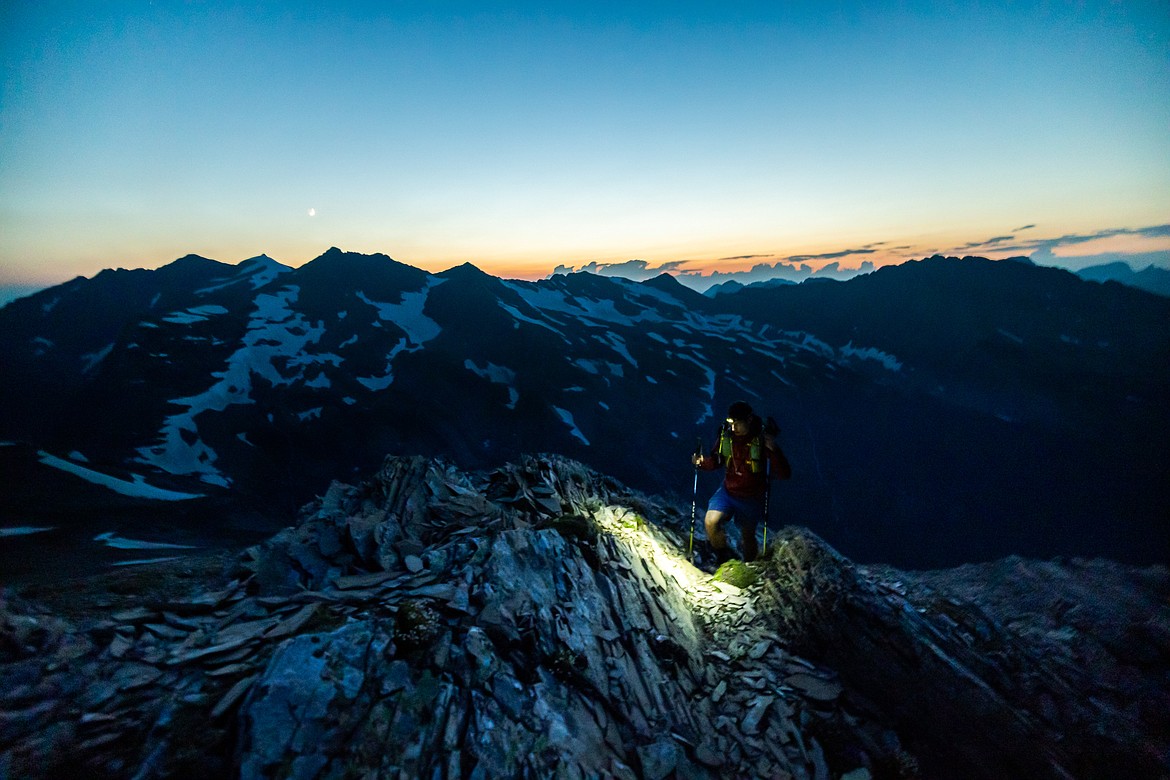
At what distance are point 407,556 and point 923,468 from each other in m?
117

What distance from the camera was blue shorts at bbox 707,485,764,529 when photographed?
39.0ft

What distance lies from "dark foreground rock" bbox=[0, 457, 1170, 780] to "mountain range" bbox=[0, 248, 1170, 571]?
177ft

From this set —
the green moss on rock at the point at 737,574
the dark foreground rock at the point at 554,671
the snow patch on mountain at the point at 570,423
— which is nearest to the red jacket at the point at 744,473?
the dark foreground rock at the point at 554,671

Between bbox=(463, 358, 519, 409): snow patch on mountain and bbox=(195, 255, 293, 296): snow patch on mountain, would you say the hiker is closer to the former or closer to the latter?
bbox=(463, 358, 519, 409): snow patch on mountain

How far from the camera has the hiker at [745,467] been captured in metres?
11.5

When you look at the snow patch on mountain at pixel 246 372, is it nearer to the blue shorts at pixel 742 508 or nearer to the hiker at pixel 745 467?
the hiker at pixel 745 467

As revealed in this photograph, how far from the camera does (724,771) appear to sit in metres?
7.46

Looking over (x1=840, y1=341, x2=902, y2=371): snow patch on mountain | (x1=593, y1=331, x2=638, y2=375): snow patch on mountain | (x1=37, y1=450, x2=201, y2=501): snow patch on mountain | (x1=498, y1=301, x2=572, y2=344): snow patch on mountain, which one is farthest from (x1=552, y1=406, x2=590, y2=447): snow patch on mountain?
(x1=840, y1=341, x2=902, y2=371): snow patch on mountain

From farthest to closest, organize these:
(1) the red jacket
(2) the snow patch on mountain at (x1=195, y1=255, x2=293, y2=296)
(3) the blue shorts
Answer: (2) the snow patch on mountain at (x1=195, y1=255, x2=293, y2=296), (3) the blue shorts, (1) the red jacket

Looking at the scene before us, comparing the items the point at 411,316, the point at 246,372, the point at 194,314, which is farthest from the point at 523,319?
the point at 194,314

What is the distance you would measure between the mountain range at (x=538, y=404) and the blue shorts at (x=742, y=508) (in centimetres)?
5882

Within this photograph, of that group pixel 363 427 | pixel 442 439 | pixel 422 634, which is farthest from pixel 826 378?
pixel 422 634

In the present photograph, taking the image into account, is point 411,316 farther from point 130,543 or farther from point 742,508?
point 742,508

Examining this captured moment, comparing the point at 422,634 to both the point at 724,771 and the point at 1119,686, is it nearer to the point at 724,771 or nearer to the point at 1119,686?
the point at 724,771
